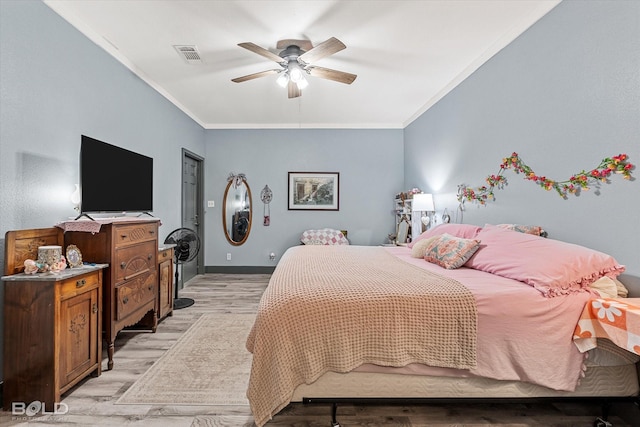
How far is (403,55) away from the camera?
278cm

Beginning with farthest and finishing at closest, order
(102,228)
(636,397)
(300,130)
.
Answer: (300,130) → (102,228) → (636,397)

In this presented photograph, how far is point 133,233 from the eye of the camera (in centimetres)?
235

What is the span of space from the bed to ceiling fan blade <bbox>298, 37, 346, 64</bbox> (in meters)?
1.82

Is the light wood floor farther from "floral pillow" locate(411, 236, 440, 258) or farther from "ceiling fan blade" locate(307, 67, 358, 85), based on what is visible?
"ceiling fan blade" locate(307, 67, 358, 85)

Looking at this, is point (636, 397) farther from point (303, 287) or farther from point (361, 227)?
point (361, 227)

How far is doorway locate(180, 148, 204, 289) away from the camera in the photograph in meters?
4.34

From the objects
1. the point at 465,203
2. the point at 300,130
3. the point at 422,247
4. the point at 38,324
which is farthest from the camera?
the point at 300,130

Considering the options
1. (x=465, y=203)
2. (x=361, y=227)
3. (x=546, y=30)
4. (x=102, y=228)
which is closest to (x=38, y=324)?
(x=102, y=228)

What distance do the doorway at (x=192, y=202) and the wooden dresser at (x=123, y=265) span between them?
166cm

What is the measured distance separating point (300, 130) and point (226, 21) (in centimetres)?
281

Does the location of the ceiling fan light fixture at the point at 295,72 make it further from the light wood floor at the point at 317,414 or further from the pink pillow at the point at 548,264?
the light wood floor at the point at 317,414

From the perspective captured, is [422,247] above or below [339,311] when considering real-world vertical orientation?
above

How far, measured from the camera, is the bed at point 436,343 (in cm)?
137

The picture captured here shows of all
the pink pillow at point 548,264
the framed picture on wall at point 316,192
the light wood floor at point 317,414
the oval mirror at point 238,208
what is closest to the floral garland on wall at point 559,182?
the pink pillow at point 548,264
